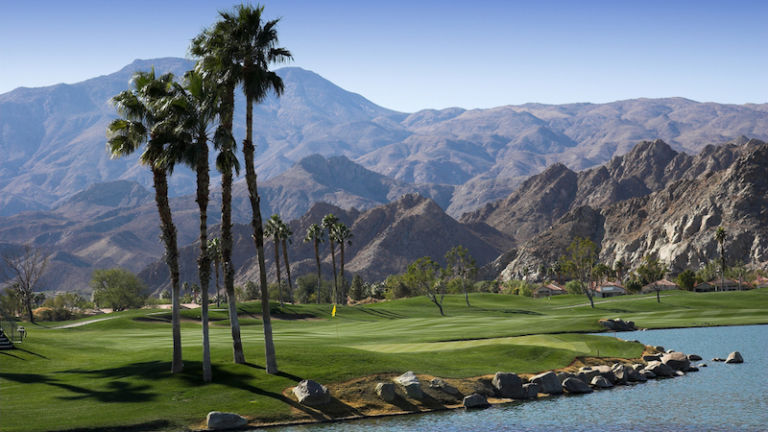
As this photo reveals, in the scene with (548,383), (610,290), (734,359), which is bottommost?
(610,290)

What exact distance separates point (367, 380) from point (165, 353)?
13421mm

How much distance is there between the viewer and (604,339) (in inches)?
2131

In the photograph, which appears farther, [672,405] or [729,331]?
[729,331]

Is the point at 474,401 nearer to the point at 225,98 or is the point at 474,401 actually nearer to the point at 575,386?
the point at 575,386

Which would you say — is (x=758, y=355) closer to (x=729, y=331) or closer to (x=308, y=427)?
(x=729, y=331)

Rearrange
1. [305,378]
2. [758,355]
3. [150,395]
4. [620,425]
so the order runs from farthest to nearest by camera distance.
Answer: [758,355] < [305,378] < [150,395] < [620,425]

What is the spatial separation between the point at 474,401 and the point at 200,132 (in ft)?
61.6

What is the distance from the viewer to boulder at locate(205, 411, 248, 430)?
31344 millimetres

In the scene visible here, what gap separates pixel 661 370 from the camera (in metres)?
44.9

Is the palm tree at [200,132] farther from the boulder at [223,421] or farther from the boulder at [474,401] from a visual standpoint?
the boulder at [474,401]

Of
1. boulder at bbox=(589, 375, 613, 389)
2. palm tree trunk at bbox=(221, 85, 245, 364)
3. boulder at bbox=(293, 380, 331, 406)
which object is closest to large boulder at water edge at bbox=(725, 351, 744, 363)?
boulder at bbox=(589, 375, 613, 389)

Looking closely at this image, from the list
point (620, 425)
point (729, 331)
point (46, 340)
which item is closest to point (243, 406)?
point (620, 425)

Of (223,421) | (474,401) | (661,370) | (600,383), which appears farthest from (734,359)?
(223,421)

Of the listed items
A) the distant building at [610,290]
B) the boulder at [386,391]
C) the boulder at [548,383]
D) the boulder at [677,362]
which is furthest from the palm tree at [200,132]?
the distant building at [610,290]
